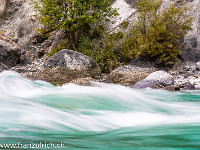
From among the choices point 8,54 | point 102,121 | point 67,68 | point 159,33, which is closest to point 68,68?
point 67,68

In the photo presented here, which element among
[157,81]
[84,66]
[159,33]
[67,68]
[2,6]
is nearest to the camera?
[157,81]

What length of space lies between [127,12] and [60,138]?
40.4 feet

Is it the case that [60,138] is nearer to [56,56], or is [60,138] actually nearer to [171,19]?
[56,56]

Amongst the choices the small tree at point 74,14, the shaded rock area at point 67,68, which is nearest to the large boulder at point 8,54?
the small tree at point 74,14

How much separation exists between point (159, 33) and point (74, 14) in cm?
447

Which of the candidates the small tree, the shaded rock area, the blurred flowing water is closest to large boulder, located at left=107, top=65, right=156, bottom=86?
the shaded rock area

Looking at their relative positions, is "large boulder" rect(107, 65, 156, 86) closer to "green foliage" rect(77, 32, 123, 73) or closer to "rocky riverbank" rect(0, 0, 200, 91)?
"rocky riverbank" rect(0, 0, 200, 91)

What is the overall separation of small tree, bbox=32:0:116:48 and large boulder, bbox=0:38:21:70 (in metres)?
2.12

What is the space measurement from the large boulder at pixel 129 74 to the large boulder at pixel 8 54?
18.9ft

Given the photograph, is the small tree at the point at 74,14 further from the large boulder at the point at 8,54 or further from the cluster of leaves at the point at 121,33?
the large boulder at the point at 8,54

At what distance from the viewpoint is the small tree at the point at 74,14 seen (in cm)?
1168

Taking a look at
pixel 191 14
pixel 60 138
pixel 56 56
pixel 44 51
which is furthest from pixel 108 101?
pixel 44 51

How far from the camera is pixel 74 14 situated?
473 inches

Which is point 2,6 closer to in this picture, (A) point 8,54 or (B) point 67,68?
(A) point 8,54
